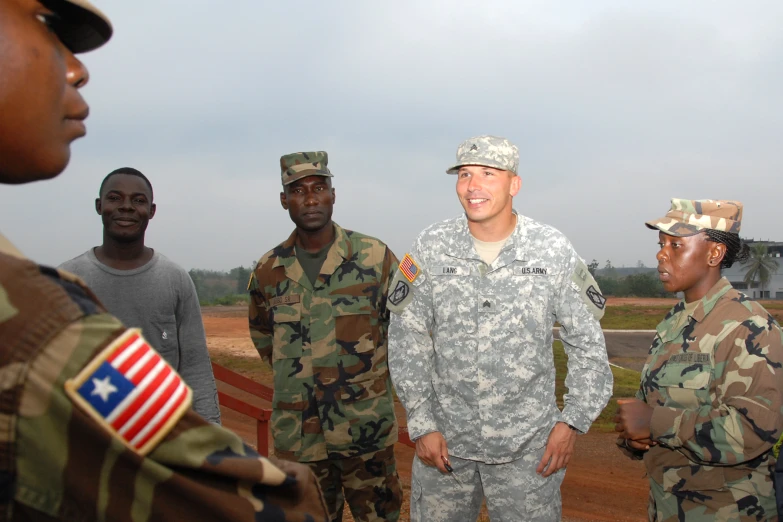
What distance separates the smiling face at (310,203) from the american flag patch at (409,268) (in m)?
0.87

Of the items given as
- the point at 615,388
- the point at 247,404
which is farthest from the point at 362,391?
the point at 615,388

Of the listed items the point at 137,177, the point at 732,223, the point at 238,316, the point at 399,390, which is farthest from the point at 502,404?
the point at 238,316

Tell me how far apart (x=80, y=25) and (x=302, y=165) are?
2943 mm

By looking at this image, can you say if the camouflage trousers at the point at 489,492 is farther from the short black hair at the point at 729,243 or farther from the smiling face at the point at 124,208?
the smiling face at the point at 124,208

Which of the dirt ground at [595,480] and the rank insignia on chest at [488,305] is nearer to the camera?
the rank insignia on chest at [488,305]

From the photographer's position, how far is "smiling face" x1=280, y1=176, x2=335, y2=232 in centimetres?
392

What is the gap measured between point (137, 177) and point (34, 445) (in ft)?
9.58

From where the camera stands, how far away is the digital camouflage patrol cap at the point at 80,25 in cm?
97

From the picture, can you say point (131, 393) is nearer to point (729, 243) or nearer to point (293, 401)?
point (729, 243)

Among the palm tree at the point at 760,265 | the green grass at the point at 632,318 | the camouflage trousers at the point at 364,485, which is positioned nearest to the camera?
the camouflage trousers at the point at 364,485

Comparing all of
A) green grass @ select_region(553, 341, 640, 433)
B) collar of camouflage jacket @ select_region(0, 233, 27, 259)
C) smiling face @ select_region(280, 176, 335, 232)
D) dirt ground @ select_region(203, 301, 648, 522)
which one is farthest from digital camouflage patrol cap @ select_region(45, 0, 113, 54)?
green grass @ select_region(553, 341, 640, 433)

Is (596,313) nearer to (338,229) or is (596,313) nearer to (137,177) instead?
(338,229)

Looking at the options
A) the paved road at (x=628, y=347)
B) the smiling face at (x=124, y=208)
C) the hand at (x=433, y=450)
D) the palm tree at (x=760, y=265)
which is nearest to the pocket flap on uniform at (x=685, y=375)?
the hand at (x=433, y=450)

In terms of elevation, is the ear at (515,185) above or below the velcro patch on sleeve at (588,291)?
above
